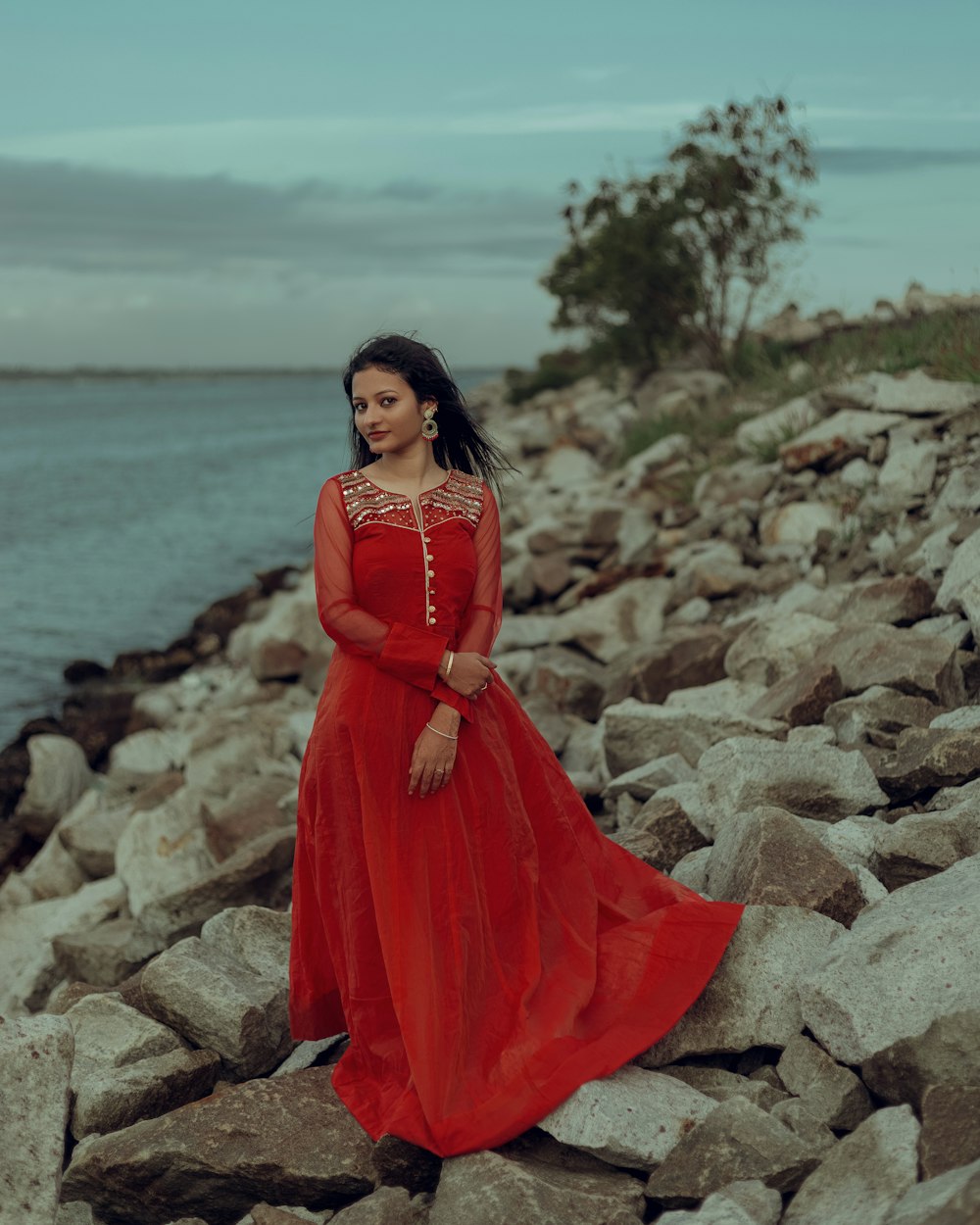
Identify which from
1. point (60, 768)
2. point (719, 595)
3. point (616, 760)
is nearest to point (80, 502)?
point (60, 768)

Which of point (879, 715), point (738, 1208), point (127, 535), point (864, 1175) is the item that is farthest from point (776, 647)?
point (127, 535)

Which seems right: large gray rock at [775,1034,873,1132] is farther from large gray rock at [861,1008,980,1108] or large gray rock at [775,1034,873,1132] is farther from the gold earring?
the gold earring

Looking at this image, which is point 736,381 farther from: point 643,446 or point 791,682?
point 791,682

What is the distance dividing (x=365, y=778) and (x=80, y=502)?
34519mm

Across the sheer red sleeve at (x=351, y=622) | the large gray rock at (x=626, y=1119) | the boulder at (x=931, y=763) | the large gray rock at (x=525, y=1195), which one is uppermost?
the sheer red sleeve at (x=351, y=622)

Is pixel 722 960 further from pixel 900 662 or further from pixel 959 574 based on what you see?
pixel 959 574

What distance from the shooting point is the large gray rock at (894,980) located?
11.0 feet

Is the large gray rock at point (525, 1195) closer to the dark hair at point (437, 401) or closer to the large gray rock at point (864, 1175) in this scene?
the large gray rock at point (864, 1175)

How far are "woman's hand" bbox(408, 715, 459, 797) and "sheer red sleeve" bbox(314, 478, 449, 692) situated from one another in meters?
0.15

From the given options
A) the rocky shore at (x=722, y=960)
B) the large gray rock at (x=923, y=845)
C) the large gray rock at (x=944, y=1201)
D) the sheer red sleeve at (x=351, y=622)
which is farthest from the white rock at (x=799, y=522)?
the large gray rock at (x=944, y=1201)

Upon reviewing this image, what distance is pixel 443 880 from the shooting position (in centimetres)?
365

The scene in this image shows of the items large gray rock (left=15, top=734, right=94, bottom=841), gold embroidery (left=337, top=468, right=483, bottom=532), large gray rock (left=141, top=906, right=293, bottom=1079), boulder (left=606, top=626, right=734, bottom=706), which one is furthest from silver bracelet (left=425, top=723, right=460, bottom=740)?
large gray rock (left=15, top=734, right=94, bottom=841)

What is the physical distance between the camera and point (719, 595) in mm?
9633

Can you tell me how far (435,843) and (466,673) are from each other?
0.50m
